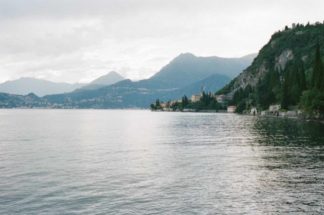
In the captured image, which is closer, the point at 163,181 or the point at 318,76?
the point at 163,181

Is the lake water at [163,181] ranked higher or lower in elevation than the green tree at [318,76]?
lower

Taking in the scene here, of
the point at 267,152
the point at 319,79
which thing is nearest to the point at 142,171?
the point at 267,152

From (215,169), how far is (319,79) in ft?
370

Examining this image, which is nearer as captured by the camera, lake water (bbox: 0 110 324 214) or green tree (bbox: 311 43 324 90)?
lake water (bbox: 0 110 324 214)

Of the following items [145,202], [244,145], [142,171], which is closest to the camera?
[145,202]

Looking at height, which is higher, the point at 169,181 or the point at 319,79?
the point at 319,79

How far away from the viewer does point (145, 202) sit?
33.5 meters

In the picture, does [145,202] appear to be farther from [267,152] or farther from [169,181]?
[267,152]

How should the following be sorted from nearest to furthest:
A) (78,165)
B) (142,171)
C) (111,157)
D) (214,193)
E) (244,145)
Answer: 1. (214,193)
2. (142,171)
3. (78,165)
4. (111,157)
5. (244,145)

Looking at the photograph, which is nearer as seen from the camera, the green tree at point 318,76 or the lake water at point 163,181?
the lake water at point 163,181

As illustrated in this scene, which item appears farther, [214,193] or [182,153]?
[182,153]

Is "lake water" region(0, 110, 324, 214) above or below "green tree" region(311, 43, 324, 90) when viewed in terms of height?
below

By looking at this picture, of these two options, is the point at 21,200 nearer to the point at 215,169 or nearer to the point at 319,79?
the point at 215,169

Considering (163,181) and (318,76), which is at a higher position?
(318,76)
